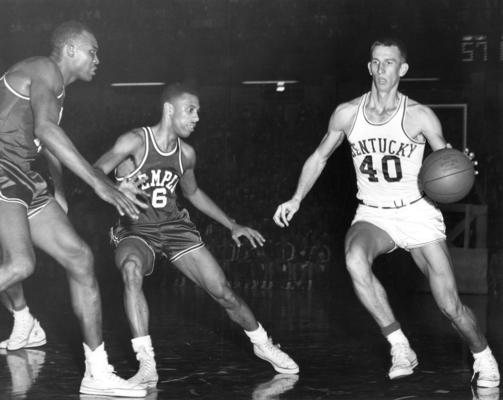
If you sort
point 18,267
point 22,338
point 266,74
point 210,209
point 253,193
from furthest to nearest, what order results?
1. point 266,74
2. point 253,193
3. point 22,338
4. point 210,209
5. point 18,267

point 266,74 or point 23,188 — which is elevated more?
point 266,74

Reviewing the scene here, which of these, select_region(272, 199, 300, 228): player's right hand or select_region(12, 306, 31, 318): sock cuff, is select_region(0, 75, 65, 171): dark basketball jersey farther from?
select_region(12, 306, 31, 318): sock cuff

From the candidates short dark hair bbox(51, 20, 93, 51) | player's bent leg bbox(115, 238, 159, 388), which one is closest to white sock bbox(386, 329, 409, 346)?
player's bent leg bbox(115, 238, 159, 388)

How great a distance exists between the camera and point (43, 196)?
4.72m

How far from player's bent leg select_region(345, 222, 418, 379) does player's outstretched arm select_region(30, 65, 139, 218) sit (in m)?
1.42

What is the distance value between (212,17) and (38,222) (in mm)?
9802

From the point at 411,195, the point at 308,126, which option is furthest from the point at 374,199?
the point at 308,126

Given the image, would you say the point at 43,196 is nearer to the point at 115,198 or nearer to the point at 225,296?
the point at 115,198

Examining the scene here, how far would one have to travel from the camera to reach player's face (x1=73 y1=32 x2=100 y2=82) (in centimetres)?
471

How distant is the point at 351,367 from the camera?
18.2 feet

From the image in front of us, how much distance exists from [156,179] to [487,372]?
7.00ft

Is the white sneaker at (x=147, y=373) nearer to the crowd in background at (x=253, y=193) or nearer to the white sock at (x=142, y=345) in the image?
the white sock at (x=142, y=345)

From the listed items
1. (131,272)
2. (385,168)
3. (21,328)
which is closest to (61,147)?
(131,272)

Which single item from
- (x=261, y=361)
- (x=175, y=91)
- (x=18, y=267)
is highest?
(x=175, y=91)
